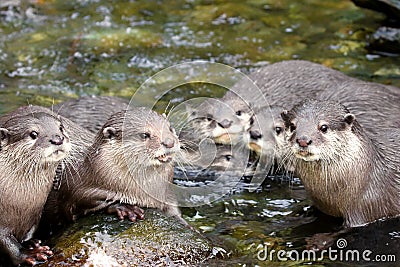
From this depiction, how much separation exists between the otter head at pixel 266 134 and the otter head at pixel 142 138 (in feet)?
3.36

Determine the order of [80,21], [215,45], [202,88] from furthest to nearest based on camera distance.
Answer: [80,21] < [215,45] < [202,88]

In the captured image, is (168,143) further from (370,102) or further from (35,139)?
(370,102)

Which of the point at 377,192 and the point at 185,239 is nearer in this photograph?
the point at 185,239

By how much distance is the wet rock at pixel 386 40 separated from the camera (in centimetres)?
647

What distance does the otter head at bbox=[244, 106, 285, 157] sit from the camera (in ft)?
15.2

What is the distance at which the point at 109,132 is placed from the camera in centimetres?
376

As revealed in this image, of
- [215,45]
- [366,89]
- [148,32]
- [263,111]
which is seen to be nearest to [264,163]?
[263,111]

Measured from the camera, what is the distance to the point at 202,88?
5.84 meters

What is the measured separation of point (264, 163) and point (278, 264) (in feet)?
4.03

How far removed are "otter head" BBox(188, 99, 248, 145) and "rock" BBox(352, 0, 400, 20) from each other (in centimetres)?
214

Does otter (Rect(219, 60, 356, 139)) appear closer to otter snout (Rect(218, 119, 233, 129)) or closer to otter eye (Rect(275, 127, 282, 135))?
otter snout (Rect(218, 119, 233, 129))

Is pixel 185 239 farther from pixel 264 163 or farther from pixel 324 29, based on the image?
pixel 324 29

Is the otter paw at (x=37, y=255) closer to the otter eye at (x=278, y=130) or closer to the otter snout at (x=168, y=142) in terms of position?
the otter snout at (x=168, y=142)

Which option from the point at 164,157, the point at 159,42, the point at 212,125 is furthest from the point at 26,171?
the point at 159,42
